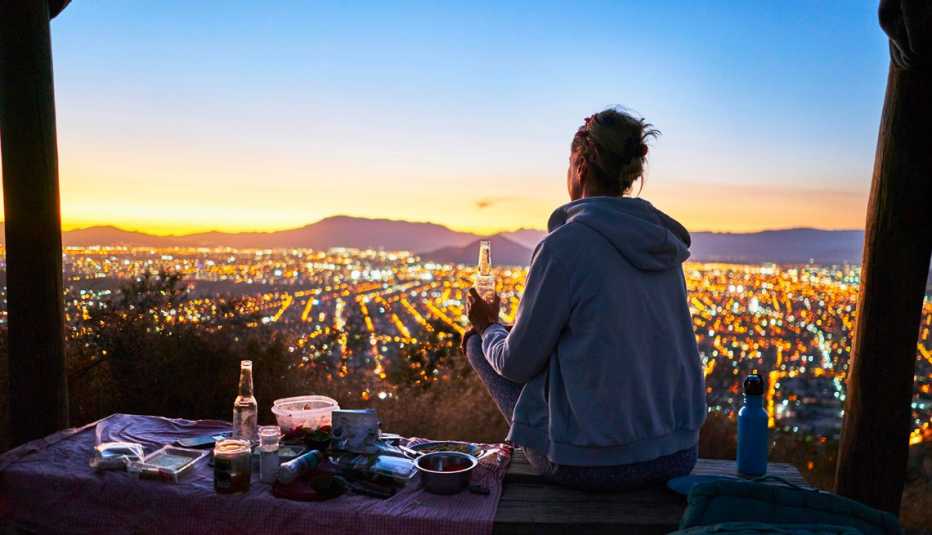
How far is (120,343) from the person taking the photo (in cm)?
573

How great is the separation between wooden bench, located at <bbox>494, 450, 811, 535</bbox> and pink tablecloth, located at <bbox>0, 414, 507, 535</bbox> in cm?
9

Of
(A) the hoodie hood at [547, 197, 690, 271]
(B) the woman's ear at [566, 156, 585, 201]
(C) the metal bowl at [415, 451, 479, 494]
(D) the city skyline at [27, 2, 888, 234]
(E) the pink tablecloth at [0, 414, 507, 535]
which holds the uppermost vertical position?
(D) the city skyline at [27, 2, 888, 234]

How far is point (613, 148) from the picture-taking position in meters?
2.65

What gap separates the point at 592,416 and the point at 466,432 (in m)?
2.95

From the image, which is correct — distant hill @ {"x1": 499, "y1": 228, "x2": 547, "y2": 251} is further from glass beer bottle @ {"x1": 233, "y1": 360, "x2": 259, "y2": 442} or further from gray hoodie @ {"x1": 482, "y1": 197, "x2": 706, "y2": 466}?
gray hoodie @ {"x1": 482, "y1": 197, "x2": 706, "y2": 466}

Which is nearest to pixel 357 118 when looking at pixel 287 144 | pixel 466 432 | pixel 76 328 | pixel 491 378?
pixel 287 144

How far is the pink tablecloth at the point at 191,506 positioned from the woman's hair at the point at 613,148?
1440mm

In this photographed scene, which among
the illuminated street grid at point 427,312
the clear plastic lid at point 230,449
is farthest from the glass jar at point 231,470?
the illuminated street grid at point 427,312

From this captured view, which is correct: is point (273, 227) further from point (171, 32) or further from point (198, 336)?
point (198, 336)

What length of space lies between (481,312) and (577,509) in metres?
1.02

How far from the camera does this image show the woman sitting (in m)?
2.48

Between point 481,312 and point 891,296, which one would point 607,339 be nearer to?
point 481,312

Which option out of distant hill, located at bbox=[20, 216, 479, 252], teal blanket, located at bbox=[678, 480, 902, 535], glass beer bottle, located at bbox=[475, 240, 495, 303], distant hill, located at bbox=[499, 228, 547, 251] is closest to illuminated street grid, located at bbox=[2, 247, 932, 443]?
distant hill, located at bbox=[499, 228, 547, 251]

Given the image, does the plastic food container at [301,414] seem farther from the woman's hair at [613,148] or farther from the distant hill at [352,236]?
the distant hill at [352,236]
